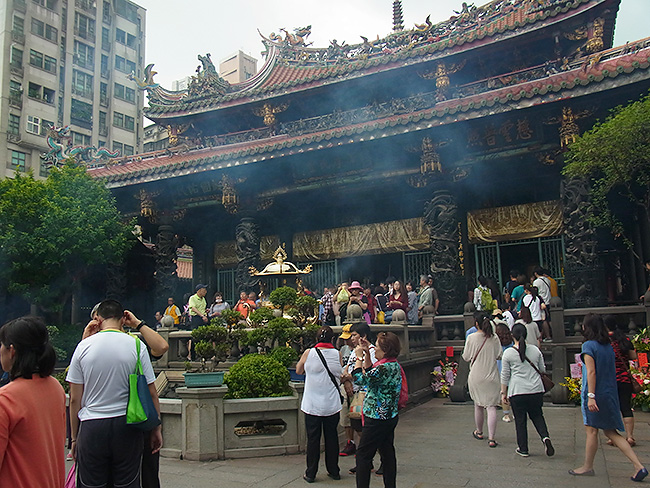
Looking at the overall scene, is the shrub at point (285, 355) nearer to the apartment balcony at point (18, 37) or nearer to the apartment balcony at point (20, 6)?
the apartment balcony at point (18, 37)

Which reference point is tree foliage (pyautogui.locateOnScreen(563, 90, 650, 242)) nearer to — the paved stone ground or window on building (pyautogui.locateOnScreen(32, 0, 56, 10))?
the paved stone ground

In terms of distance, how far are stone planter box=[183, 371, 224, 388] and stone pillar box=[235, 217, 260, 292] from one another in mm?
7499

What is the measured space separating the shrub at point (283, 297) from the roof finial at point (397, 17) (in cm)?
1144

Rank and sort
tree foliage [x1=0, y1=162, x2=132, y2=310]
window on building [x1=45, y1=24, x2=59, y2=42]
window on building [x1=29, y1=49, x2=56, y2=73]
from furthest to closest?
window on building [x1=45, y1=24, x2=59, y2=42]
window on building [x1=29, y1=49, x2=56, y2=73]
tree foliage [x1=0, y1=162, x2=132, y2=310]

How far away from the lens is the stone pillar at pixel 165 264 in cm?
1491

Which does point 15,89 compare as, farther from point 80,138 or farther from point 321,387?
point 321,387

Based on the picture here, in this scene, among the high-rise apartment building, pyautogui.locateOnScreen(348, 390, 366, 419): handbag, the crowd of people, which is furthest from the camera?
the high-rise apartment building

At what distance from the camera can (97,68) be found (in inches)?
1586

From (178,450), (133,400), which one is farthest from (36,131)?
(133,400)

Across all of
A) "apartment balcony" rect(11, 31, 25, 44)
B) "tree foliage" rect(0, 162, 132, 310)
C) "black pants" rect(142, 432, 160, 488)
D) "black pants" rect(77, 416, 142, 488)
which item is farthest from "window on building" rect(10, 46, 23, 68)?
"black pants" rect(77, 416, 142, 488)

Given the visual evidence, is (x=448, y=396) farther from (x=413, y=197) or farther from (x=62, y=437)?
(x=62, y=437)

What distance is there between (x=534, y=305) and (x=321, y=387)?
5504 millimetres

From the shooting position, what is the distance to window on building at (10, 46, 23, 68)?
3409cm

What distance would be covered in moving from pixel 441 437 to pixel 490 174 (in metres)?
7.48
